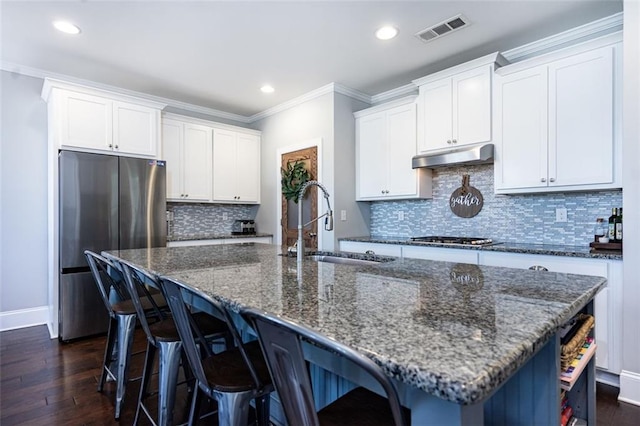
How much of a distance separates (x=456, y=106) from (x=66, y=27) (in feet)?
10.9

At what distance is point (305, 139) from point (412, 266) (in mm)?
2964

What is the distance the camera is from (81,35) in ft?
9.23

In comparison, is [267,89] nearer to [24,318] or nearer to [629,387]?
[24,318]

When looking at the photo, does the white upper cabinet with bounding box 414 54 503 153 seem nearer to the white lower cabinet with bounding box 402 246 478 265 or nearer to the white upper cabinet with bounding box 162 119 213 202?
the white lower cabinet with bounding box 402 246 478 265

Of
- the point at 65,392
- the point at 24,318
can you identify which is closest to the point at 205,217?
the point at 24,318

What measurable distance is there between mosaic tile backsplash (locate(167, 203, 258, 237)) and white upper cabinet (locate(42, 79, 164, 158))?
1027 mm

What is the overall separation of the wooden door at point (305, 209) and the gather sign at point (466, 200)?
1.53 metres

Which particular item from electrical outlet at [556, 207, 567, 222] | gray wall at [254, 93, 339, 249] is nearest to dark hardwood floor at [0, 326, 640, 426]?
electrical outlet at [556, 207, 567, 222]

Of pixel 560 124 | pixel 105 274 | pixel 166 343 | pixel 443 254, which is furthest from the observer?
pixel 443 254

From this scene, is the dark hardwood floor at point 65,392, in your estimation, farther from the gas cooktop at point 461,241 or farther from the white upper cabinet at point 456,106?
the white upper cabinet at point 456,106

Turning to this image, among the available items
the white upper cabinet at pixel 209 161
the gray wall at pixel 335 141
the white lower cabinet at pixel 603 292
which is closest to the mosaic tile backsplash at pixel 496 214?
the gray wall at pixel 335 141

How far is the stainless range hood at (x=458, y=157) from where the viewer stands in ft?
9.85

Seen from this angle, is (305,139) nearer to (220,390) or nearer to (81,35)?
(81,35)

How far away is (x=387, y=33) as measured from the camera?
2.83m
